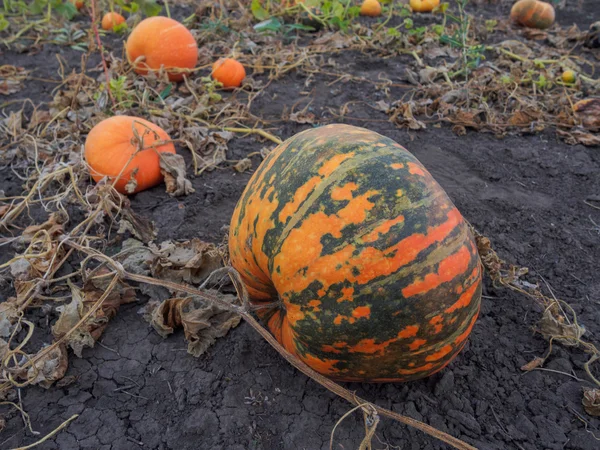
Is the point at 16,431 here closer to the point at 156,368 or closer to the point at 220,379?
the point at 156,368

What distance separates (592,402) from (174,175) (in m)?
2.62

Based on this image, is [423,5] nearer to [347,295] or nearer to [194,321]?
[194,321]

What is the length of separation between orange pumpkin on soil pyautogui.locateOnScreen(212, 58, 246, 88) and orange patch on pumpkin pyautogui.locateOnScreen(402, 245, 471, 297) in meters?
3.54

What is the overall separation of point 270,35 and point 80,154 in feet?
11.1

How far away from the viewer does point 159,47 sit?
4.41m

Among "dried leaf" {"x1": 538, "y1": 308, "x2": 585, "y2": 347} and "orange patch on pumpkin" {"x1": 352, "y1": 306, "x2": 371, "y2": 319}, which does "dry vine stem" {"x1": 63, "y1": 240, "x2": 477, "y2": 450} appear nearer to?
"orange patch on pumpkin" {"x1": 352, "y1": 306, "x2": 371, "y2": 319}

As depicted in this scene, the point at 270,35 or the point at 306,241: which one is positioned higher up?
the point at 306,241

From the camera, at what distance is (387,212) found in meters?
1.59

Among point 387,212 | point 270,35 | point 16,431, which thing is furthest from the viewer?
point 270,35

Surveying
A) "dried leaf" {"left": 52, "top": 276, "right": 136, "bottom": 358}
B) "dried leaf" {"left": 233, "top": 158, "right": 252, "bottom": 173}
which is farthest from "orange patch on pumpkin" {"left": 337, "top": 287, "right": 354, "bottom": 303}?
"dried leaf" {"left": 233, "top": 158, "right": 252, "bottom": 173}

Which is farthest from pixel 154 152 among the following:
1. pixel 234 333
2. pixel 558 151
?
pixel 558 151

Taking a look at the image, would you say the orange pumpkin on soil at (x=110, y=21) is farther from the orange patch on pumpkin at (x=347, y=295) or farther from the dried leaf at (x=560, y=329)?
the dried leaf at (x=560, y=329)

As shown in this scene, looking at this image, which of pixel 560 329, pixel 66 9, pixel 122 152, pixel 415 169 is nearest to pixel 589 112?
pixel 560 329

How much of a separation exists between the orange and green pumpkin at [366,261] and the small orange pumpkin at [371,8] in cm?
585
